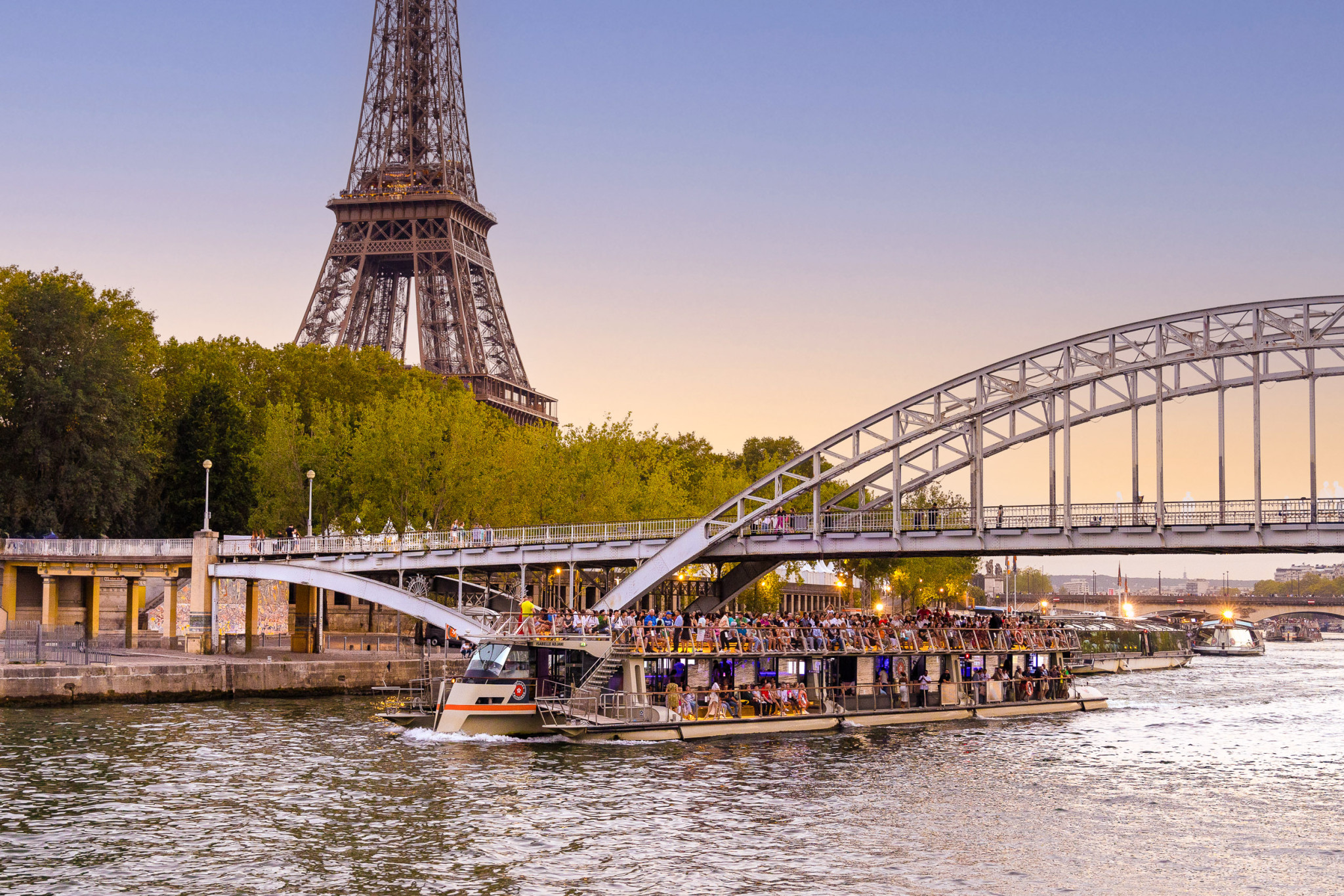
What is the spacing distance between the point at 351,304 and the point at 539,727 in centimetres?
8083

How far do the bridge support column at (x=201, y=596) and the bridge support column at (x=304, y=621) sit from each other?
3800mm

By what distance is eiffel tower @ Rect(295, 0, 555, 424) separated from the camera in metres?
120

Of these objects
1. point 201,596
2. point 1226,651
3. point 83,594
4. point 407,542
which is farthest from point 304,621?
point 1226,651

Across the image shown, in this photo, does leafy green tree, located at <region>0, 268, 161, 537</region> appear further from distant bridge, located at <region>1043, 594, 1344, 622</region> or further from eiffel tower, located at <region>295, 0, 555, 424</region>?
distant bridge, located at <region>1043, 594, 1344, 622</region>

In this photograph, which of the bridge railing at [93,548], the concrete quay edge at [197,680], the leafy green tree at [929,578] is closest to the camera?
the concrete quay edge at [197,680]

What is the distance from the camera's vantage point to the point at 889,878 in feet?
87.4

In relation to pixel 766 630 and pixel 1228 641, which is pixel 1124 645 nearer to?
pixel 1228 641

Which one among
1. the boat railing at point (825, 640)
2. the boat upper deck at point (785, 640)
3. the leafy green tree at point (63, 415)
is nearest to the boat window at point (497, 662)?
the boat upper deck at point (785, 640)

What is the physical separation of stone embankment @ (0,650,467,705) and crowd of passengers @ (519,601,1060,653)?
27.7 feet

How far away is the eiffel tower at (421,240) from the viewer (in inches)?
4705

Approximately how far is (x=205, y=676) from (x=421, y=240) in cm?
7018

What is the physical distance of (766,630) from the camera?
48.9 meters

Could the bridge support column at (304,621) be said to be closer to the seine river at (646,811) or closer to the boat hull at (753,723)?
the seine river at (646,811)

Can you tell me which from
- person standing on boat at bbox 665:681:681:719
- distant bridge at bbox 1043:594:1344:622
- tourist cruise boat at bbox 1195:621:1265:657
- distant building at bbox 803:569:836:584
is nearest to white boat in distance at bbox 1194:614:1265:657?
tourist cruise boat at bbox 1195:621:1265:657
